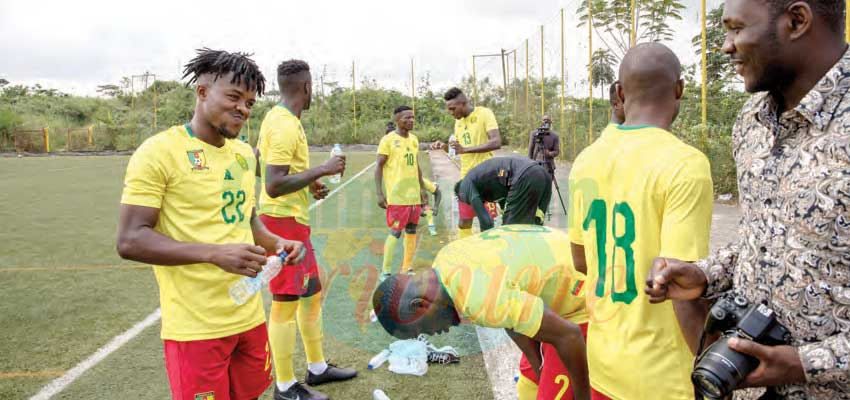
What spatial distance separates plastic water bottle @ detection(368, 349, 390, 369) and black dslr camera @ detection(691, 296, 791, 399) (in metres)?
3.20

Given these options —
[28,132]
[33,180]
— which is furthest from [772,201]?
[28,132]

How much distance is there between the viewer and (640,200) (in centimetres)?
181

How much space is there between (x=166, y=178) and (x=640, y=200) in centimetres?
184

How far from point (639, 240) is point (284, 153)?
2.74 metres

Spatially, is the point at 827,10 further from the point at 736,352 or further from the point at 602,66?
the point at 602,66

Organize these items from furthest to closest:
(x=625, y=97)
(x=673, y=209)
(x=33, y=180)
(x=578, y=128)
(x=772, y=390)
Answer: (x=33, y=180)
(x=578, y=128)
(x=625, y=97)
(x=673, y=209)
(x=772, y=390)

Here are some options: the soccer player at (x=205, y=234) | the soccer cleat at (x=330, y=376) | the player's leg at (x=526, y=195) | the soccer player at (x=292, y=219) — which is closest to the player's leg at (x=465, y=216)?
the player's leg at (x=526, y=195)

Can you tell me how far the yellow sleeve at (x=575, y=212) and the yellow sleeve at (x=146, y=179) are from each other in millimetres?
1629

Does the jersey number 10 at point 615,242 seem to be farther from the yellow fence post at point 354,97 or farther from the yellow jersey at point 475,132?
the yellow fence post at point 354,97

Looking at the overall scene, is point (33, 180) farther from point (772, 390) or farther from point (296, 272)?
point (772, 390)

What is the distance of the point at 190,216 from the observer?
2.52 meters

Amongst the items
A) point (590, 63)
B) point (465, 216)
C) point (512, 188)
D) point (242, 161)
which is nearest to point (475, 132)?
point (465, 216)

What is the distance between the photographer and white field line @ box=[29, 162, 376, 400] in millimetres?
4016

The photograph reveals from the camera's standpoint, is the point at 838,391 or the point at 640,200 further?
the point at 640,200
